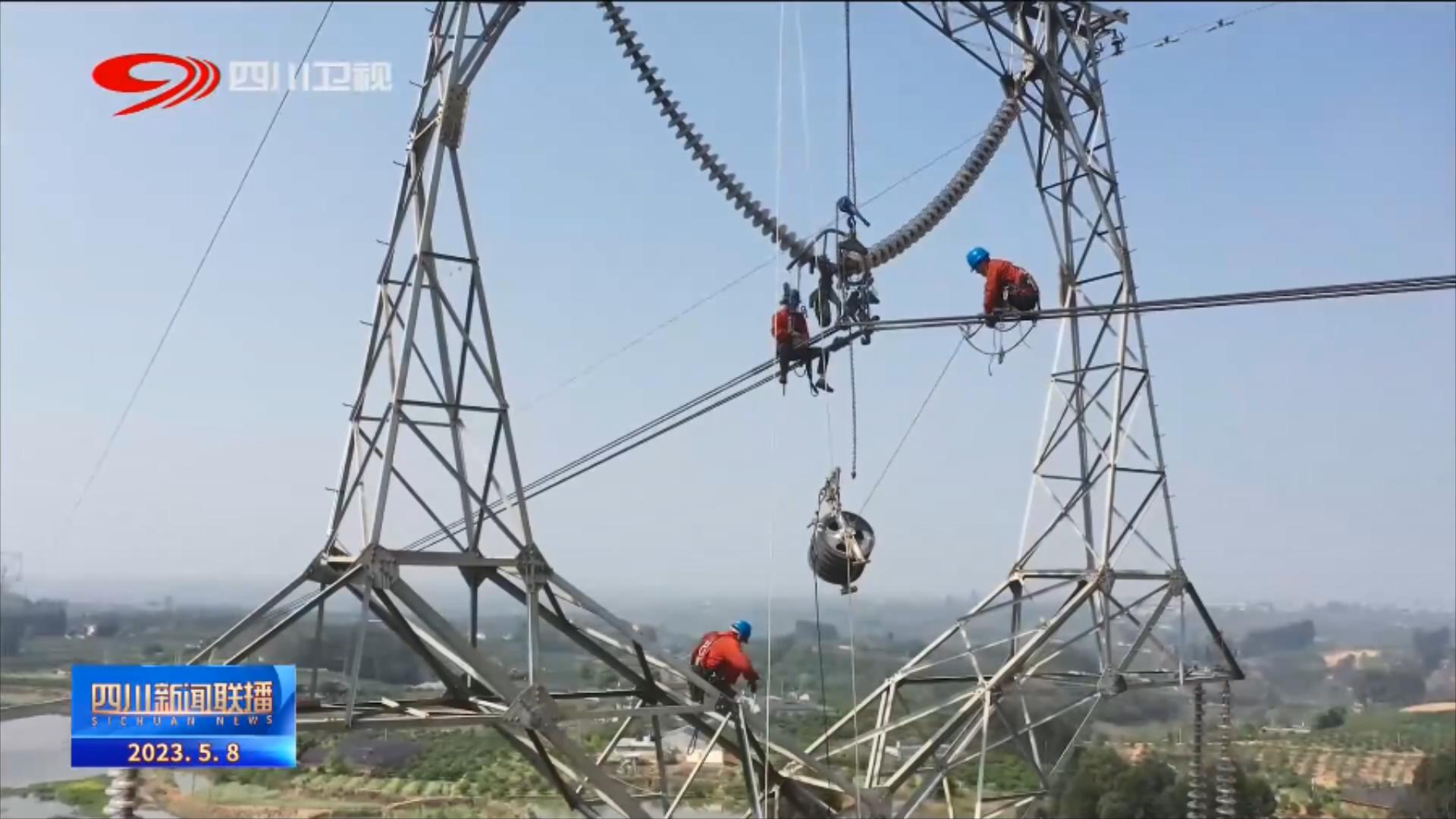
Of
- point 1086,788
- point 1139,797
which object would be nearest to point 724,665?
point 1139,797

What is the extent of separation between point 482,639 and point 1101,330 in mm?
8540

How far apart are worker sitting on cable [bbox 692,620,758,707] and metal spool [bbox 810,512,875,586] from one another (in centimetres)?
144

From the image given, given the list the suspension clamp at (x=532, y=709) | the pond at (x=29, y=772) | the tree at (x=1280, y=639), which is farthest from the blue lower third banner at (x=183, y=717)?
the tree at (x=1280, y=639)

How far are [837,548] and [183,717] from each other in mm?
6700

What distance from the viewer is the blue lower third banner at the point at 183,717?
9.27 metres

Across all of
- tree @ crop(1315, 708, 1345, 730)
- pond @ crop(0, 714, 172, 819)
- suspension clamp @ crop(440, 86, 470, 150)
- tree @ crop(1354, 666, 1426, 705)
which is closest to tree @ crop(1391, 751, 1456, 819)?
tree @ crop(1315, 708, 1345, 730)

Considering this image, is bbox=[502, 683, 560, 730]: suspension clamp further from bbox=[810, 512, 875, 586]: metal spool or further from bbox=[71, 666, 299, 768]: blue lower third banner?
bbox=[810, 512, 875, 586]: metal spool

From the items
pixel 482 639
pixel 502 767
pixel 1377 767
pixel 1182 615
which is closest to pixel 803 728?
pixel 502 767

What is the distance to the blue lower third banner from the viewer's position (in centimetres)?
927

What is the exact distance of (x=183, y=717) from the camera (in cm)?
948

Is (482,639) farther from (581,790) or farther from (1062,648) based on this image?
(1062,648)

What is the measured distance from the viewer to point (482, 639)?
11.8m

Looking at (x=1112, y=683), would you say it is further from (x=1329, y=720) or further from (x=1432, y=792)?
(x=1329, y=720)

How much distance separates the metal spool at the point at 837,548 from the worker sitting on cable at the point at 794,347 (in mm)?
1553
